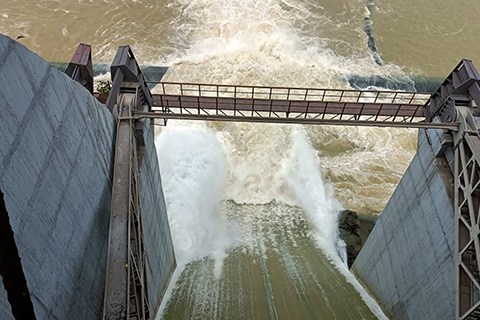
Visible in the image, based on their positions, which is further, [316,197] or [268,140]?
[268,140]

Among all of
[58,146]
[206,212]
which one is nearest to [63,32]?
[206,212]

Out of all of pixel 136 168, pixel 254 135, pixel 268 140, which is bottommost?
pixel 136 168

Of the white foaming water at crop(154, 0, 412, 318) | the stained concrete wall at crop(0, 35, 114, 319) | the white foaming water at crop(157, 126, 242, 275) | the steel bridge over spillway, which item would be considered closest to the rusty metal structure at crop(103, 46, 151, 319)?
the steel bridge over spillway

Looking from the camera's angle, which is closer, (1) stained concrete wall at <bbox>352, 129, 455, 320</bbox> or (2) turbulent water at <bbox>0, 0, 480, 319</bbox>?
(1) stained concrete wall at <bbox>352, 129, 455, 320</bbox>

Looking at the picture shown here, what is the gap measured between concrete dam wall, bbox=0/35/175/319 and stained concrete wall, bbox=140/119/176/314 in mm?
2635

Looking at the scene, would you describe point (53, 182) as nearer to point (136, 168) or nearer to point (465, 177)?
point (136, 168)

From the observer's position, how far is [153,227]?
46.9 ft

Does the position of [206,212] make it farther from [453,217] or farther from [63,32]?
[63,32]

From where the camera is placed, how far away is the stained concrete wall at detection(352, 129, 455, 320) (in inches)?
468

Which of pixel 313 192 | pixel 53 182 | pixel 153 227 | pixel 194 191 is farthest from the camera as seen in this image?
pixel 313 192

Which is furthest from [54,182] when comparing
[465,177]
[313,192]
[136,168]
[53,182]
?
[313,192]

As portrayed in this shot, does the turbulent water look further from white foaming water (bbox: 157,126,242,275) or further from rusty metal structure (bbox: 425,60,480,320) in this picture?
rusty metal structure (bbox: 425,60,480,320)

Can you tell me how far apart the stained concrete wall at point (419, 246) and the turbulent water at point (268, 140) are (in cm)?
161

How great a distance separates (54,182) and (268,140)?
19663mm
